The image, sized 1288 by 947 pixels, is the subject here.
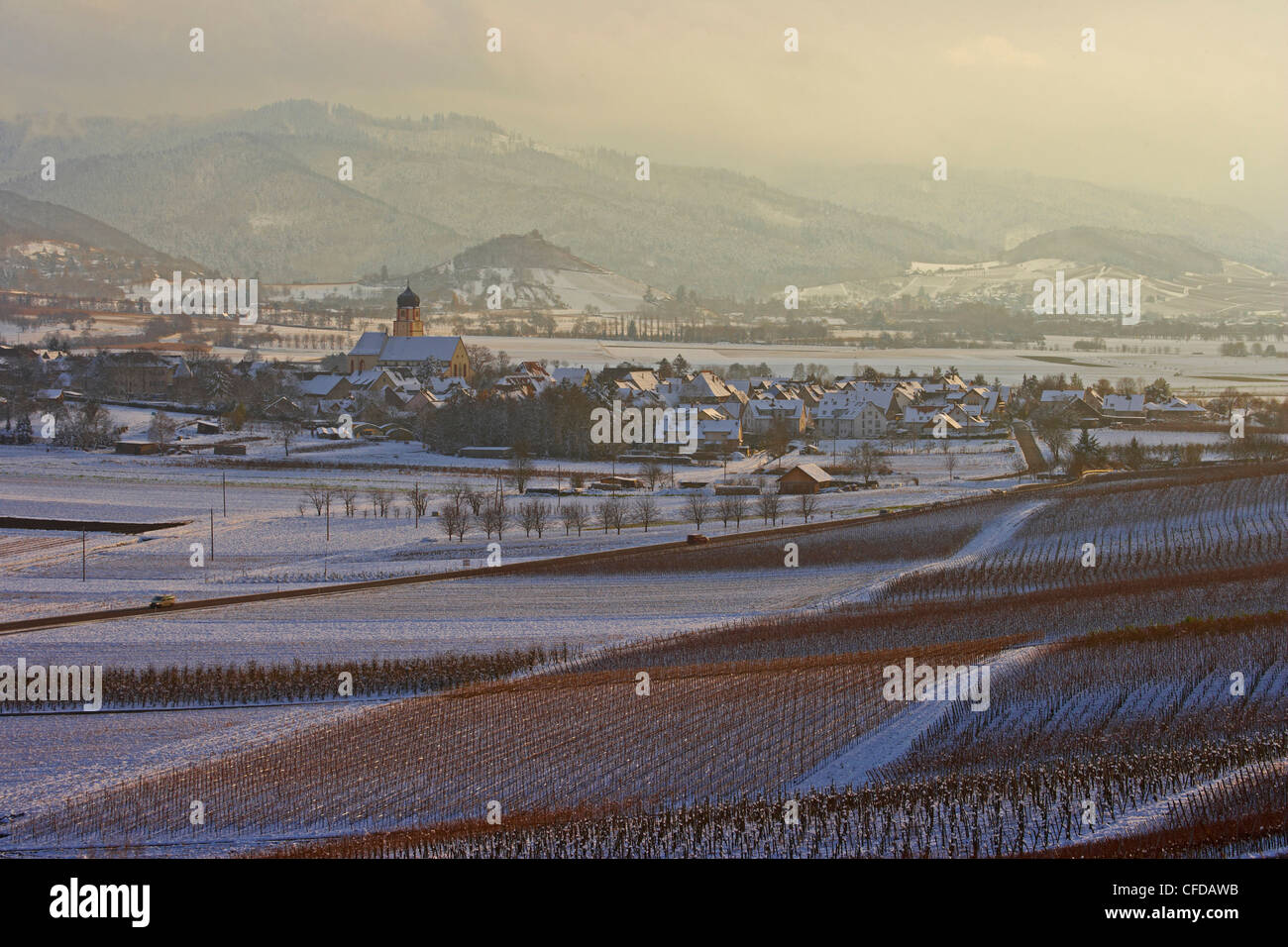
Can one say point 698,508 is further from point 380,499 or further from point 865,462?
point 865,462

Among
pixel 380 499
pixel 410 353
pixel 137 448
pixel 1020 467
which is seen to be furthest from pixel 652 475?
pixel 410 353

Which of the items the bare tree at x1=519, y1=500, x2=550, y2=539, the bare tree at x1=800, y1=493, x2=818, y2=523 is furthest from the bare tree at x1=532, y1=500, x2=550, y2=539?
the bare tree at x1=800, y1=493, x2=818, y2=523

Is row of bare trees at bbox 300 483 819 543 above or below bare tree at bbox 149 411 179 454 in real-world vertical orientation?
below

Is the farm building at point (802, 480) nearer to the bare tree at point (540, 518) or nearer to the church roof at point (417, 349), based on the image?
the bare tree at point (540, 518)

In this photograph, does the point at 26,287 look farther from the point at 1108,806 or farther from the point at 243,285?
the point at 1108,806

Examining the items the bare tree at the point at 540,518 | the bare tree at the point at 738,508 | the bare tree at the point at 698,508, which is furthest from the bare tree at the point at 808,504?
the bare tree at the point at 540,518

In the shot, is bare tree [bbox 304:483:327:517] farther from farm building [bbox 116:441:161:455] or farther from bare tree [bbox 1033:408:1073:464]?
bare tree [bbox 1033:408:1073:464]

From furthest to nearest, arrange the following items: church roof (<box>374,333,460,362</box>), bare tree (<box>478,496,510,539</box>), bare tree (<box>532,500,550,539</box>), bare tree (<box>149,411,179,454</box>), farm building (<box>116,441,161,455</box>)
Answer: church roof (<box>374,333,460,362</box>) → bare tree (<box>149,411,179,454</box>) → farm building (<box>116,441,161,455</box>) → bare tree (<box>532,500,550,539</box>) → bare tree (<box>478,496,510,539</box>)
